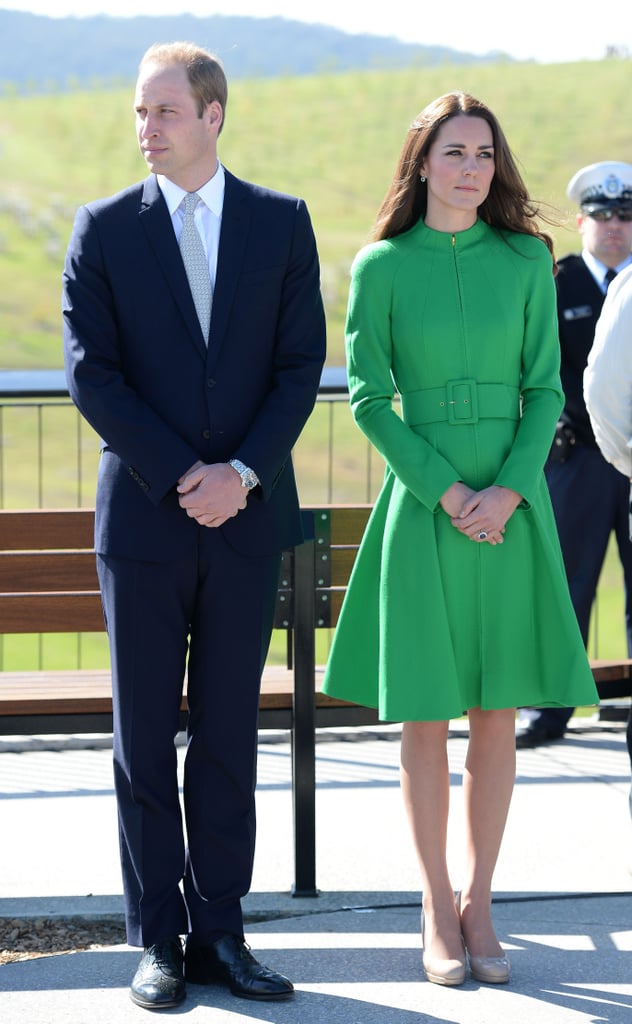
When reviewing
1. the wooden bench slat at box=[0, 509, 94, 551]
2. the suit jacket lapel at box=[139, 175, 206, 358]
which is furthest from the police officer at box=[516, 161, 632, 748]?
the suit jacket lapel at box=[139, 175, 206, 358]

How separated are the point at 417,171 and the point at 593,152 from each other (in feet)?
191

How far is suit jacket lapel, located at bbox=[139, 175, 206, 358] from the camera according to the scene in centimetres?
267

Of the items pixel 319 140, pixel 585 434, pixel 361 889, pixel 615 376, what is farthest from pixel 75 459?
pixel 319 140

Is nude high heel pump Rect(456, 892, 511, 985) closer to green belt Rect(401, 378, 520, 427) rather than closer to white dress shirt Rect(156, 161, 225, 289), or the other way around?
green belt Rect(401, 378, 520, 427)

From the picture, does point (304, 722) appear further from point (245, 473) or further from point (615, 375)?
point (615, 375)

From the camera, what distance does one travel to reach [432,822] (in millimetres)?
2867

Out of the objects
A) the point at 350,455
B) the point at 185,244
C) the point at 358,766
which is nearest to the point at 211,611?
the point at 185,244

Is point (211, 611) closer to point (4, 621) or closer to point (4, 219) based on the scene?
point (4, 621)

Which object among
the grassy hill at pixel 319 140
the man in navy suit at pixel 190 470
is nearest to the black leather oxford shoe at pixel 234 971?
the man in navy suit at pixel 190 470

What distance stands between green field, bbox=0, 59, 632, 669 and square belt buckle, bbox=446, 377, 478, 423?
1322 inches

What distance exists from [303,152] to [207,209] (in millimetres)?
61348

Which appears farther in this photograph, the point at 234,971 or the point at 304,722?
the point at 304,722

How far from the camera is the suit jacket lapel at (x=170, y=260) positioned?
2670 millimetres

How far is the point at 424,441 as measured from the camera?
2.81 m
